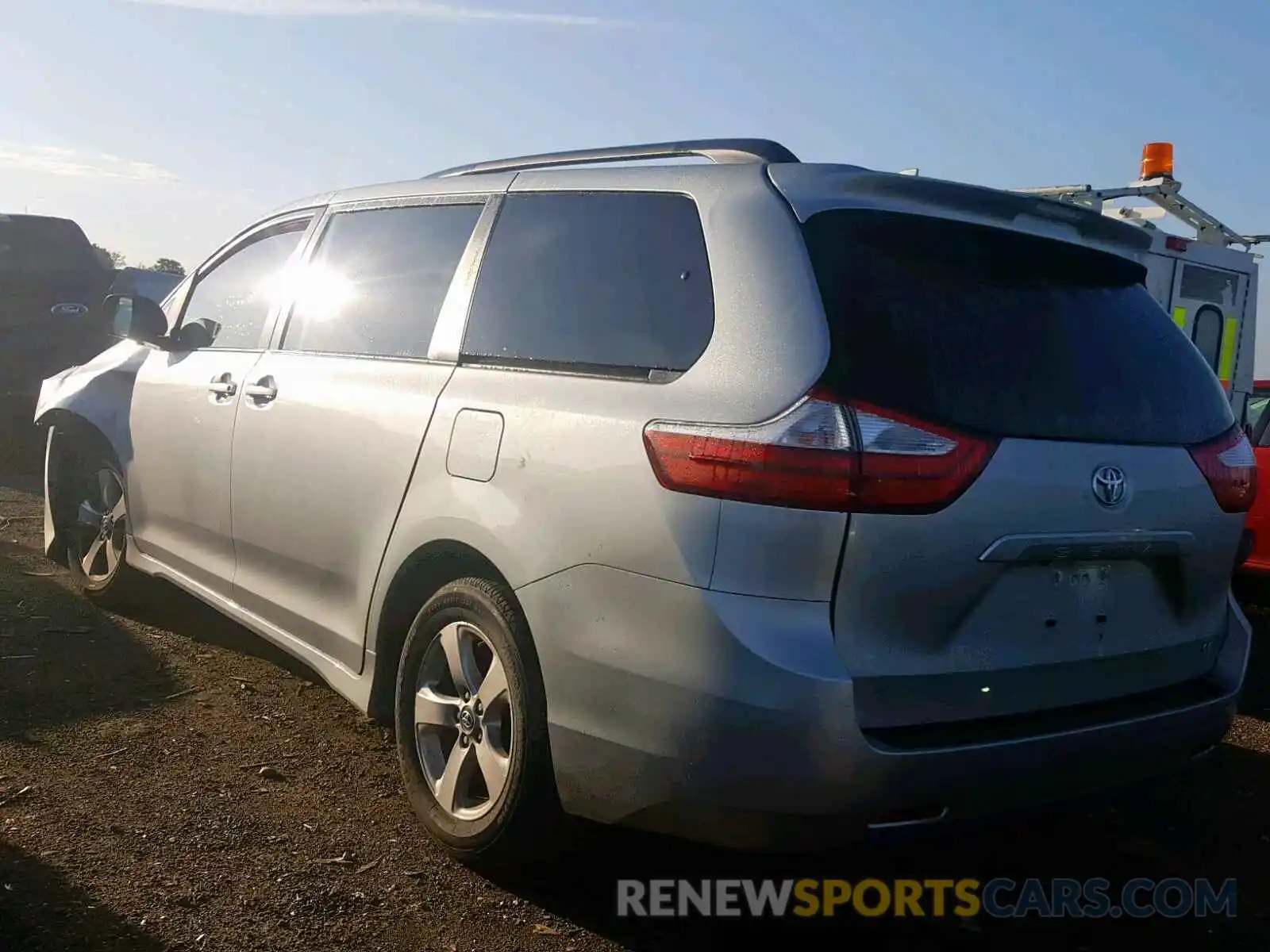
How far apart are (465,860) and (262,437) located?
171 centimetres

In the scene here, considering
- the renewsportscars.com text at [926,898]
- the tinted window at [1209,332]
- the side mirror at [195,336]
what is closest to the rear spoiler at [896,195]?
the renewsportscars.com text at [926,898]

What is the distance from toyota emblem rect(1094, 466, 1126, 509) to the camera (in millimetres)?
2658

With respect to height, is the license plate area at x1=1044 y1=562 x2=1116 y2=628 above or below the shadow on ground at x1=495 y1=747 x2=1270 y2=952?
above

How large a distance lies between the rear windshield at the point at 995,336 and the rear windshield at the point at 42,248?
10.1 m

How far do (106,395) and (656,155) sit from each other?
3.20 m

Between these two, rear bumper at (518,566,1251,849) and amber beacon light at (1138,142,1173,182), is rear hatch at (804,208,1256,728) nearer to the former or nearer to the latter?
rear bumper at (518,566,1251,849)

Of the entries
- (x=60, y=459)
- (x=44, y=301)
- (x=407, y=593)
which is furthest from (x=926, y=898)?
(x=44, y=301)

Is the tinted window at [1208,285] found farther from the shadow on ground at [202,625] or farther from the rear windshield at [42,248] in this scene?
the rear windshield at [42,248]

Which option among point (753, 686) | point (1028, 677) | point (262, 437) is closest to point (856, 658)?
point (753, 686)

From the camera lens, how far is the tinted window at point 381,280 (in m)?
3.60

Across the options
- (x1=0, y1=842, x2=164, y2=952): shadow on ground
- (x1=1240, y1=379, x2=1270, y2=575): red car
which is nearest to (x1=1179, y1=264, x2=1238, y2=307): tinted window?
(x1=1240, y1=379, x2=1270, y2=575): red car

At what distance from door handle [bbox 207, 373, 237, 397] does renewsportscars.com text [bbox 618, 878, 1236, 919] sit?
230cm

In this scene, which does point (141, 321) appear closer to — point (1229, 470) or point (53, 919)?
point (53, 919)

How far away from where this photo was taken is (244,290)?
4.71 metres
